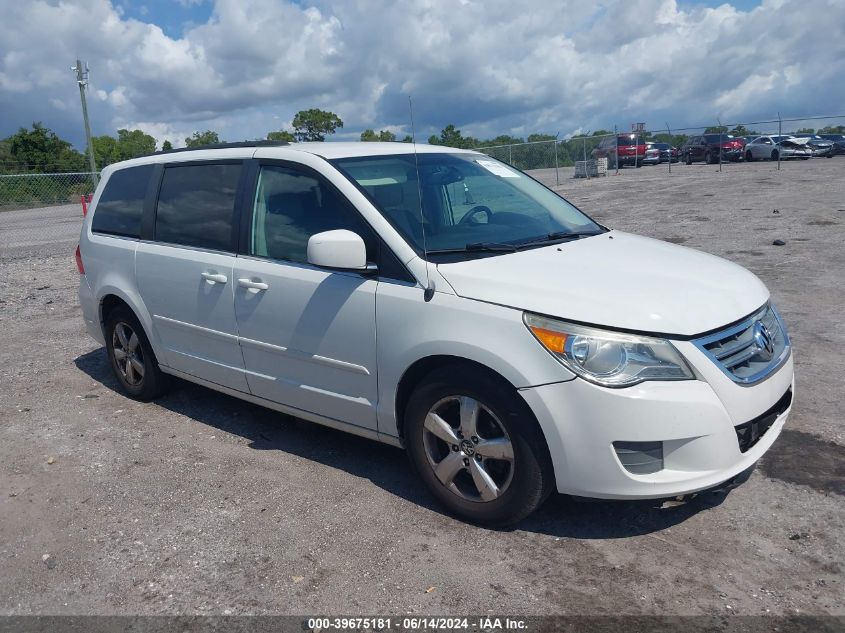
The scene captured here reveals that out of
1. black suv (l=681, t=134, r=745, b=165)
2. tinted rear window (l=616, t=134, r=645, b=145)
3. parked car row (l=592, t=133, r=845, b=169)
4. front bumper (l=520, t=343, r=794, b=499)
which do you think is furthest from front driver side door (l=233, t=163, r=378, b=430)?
tinted rear window (l=616, t=134, r=645, b=145)

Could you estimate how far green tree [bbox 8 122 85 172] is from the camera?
4603 cm

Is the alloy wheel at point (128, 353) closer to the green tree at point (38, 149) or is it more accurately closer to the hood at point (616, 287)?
the hood at point (616, 287)

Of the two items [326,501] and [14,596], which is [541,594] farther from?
[14,596]

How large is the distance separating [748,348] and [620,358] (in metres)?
0.74

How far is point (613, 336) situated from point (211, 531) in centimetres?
224

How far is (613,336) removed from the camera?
320cm

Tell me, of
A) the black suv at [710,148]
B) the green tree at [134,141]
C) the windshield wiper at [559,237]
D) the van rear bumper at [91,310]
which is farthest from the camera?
the green tree at [134,141]

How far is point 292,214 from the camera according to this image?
443 cm

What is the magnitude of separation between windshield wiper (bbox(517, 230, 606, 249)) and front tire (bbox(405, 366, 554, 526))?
0.96m

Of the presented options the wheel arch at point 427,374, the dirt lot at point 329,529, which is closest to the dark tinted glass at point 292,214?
the wheel arch at point 427,374

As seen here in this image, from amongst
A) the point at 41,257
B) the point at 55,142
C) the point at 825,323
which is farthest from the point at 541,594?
the point at 55,142

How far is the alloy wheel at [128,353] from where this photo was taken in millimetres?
5715

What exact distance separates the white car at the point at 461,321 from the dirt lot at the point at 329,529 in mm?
333

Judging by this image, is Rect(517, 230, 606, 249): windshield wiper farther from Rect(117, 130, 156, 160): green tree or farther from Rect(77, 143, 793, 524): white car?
Rect(117, 130, 156, 160): green tree
